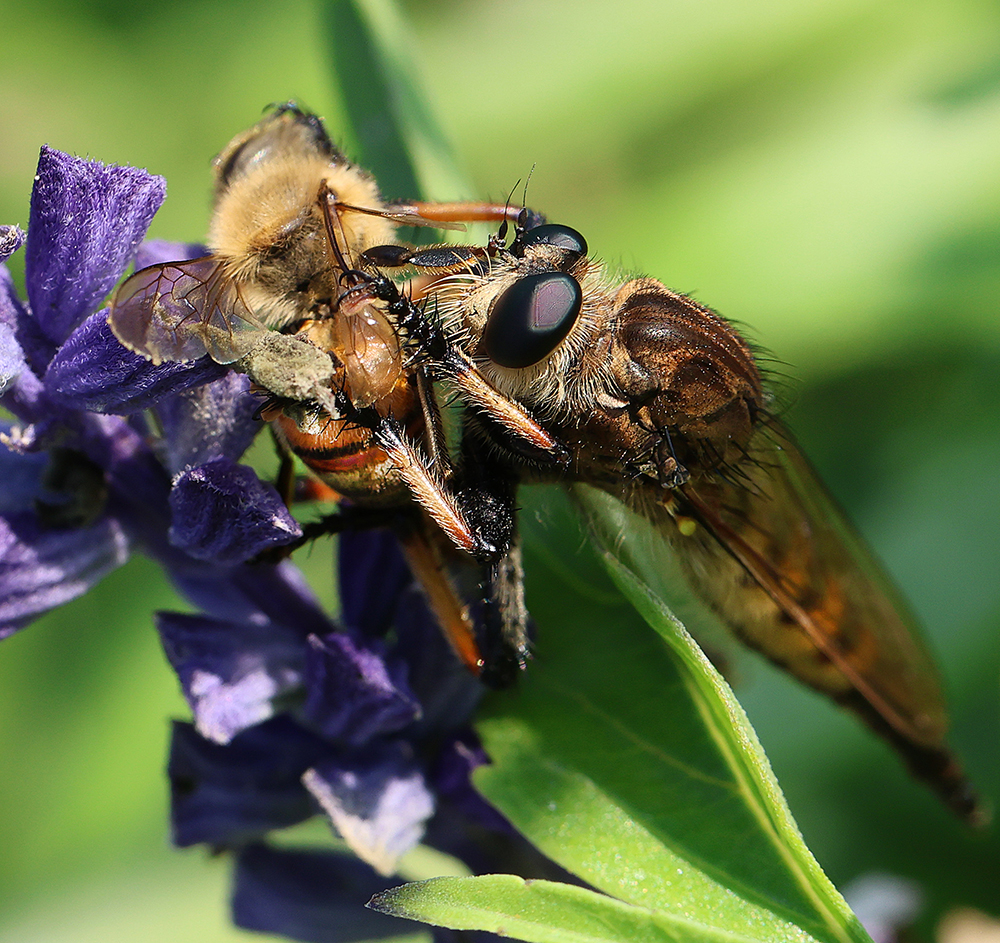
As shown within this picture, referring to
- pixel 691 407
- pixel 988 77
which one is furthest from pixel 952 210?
pixel 691 407

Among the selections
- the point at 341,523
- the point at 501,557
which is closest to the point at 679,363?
the point at 501,557

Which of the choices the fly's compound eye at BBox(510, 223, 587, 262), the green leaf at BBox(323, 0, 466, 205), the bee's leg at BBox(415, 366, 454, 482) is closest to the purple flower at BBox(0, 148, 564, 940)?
the bee's leg at BBox(415, 366, 454, 482)

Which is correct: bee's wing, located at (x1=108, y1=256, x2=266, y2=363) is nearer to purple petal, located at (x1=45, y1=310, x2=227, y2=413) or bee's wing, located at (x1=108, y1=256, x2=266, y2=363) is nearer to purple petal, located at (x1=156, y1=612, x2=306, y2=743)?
purple petal, located at (x1=45, y1=310, x2=227, y2=413)

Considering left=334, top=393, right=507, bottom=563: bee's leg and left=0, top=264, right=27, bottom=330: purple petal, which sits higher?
left=0, top=264, right=27, bottom=330: purple petal

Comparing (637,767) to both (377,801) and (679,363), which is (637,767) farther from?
(679,363)

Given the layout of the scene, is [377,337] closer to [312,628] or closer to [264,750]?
[312,628]

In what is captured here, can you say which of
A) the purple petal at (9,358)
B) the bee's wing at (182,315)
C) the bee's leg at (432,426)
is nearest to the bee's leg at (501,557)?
the bee's leg at (432,426)
